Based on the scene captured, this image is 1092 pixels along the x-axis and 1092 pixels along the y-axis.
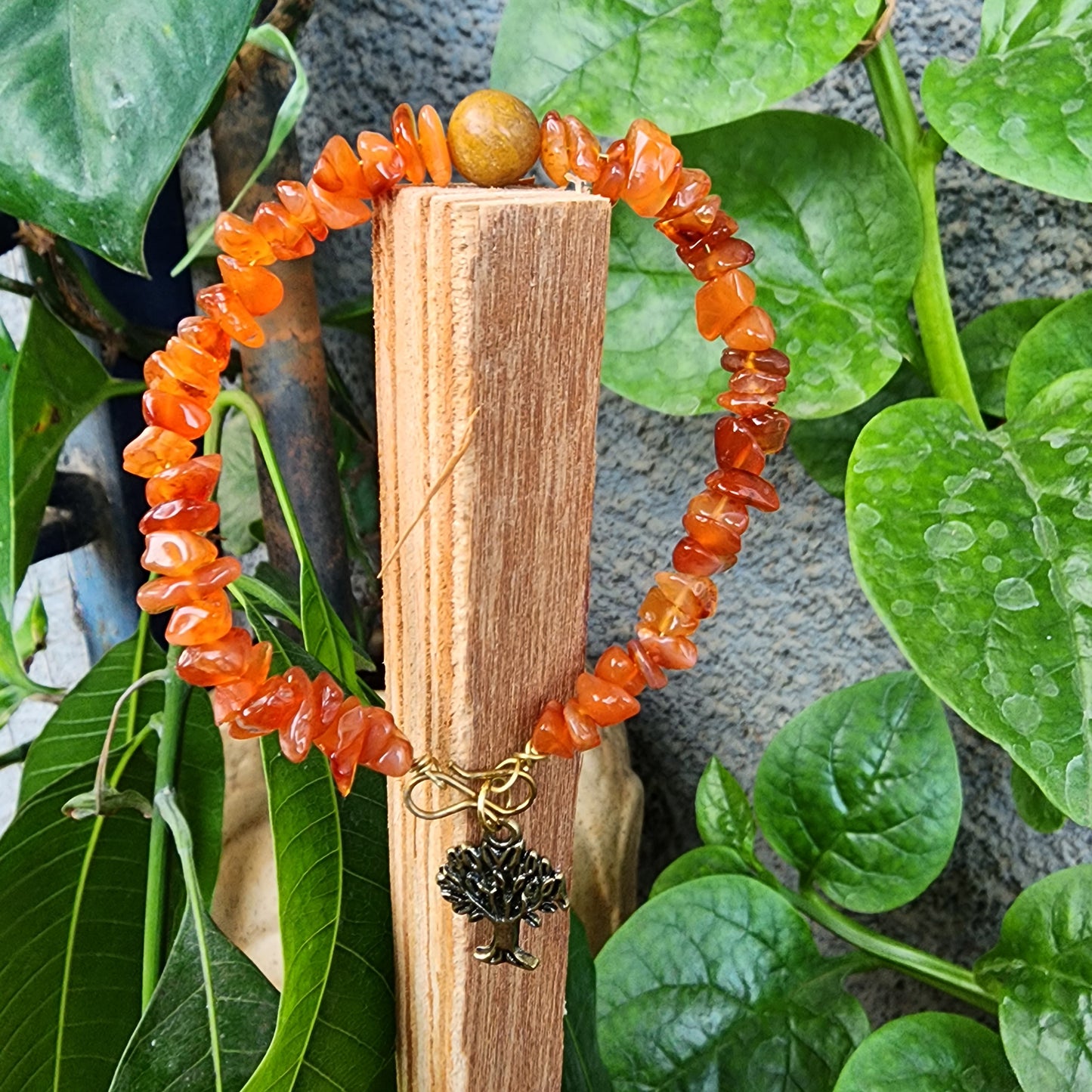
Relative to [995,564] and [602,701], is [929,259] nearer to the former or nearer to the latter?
[995,564]

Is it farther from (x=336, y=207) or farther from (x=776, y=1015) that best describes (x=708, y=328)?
(x=776, y=1015)

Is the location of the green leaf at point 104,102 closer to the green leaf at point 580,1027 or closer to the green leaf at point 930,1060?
the green leaf at point 580,1027

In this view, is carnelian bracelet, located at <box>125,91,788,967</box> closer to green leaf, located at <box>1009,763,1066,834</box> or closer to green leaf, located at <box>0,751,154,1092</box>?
green leaf, located at <box>0,751,154,1092</box>

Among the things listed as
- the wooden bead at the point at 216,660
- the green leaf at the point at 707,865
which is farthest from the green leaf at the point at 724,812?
the wooden bead at the point at 216,660

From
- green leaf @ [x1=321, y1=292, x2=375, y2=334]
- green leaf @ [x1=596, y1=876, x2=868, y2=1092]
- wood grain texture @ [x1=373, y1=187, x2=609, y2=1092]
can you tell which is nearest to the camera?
wood grain texture @ [x1=373, y1=187, x2=609, y2=1092]

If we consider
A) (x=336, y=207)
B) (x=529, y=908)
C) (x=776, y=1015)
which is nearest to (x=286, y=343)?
(x=336, y=207)

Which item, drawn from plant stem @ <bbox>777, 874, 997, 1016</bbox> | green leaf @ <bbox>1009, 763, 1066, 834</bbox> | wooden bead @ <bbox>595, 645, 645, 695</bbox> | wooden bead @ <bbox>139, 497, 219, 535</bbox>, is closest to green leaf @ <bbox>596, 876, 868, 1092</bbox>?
plant stem @ <bbox>777, 874, 997, 1016</bbox>

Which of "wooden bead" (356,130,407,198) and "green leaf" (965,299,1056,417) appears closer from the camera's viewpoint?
"wooden bead" (356,130,407,198)
